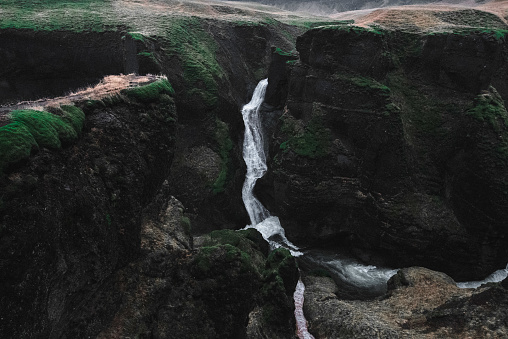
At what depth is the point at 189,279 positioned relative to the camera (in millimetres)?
12922

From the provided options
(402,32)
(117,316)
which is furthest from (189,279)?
(402,32)

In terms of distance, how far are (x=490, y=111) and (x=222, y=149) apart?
865 inches

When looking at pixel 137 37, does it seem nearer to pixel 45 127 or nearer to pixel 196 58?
pixel 196 58

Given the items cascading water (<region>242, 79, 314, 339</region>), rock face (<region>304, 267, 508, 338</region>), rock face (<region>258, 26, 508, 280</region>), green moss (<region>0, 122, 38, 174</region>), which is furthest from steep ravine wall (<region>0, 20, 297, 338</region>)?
rock face (<region>258, 26, 508, 280</region>)

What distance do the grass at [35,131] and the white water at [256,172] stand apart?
1868 centimetres

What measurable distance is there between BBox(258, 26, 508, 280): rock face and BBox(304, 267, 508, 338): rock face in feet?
13.3

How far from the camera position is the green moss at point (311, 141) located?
1021 inches

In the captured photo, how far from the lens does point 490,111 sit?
23.4 meters

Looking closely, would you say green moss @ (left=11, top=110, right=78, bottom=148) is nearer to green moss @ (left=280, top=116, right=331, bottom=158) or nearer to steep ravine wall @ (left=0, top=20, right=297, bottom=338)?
steep ravine wall @ (left=0, top=20, right=297, bottom=338)

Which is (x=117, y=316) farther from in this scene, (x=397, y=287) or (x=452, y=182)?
(x=452, y=182)

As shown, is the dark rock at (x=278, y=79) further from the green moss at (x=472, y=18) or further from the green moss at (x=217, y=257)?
the green moss at (x=217, y=257)

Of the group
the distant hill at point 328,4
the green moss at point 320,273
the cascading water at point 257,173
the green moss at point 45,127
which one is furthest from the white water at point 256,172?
the distant hill at point 328,4

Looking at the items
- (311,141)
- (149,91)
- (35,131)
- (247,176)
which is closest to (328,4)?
(247,176)

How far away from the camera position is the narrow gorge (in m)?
10.4
